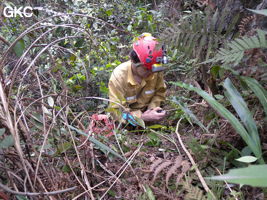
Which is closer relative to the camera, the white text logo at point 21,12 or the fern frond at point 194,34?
the fern frond at point 194,34

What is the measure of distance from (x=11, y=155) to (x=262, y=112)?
118cm

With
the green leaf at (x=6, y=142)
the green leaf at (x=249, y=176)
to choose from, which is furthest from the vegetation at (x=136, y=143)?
the green leaf at (x=249, y=176)

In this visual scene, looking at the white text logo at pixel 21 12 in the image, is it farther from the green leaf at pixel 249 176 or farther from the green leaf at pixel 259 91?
the green leaf at pixel 249 176

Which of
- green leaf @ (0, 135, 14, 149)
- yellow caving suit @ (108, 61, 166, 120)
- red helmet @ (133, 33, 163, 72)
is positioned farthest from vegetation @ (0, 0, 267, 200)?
yellow caving suit @ (108, 61, 166, 120)

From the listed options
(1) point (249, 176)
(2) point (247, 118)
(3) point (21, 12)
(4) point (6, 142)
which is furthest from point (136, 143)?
(1) point (249, 176)

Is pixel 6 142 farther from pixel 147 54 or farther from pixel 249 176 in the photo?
pixel 147 54

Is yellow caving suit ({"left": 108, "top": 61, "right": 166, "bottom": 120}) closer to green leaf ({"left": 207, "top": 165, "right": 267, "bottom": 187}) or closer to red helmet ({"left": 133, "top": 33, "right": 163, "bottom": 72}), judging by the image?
red helmet ({"left": 133, "top": 33, "right": 163, "bottom": 72})

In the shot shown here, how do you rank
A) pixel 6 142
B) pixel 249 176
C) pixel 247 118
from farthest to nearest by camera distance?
pixel 247 118
pixel 6 142
pixel 249 176

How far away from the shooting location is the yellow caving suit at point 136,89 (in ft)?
10.5

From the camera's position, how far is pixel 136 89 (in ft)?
11.1

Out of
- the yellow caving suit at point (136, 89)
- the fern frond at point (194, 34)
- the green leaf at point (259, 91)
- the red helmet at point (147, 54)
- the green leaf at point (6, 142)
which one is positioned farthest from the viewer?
the yellow caving suit at point (136, 89)

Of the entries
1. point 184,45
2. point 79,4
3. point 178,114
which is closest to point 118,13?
point 79,4

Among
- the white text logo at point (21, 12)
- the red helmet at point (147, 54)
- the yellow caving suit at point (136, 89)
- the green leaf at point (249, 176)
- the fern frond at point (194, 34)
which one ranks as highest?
the white text logo at point (21, 12)

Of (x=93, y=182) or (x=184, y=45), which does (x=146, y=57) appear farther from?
(x=93, y=182)
